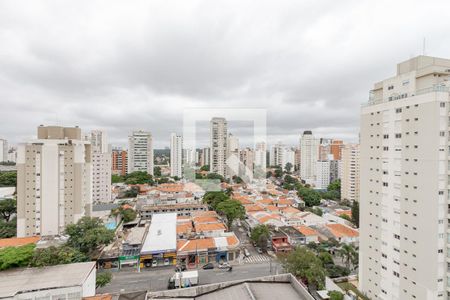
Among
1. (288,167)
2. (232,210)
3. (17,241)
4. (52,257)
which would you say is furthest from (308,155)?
(17,241)

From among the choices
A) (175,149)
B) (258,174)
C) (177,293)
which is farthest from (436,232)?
(175,149)

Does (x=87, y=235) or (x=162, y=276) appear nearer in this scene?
(x=162, y=276)

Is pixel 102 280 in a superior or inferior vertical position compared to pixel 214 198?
inferior

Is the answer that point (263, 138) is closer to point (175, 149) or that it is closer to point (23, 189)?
point (23, 189)

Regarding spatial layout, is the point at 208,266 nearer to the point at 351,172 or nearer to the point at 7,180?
the point at 351,172

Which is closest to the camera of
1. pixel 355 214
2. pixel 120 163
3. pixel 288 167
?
pixel 355 214

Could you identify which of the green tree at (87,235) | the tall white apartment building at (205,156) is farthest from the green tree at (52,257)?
the tall white apartment building at (205,156)
